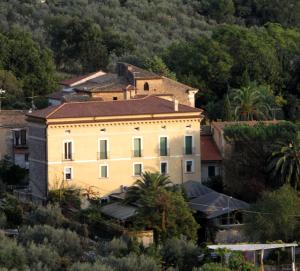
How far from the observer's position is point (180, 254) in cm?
4497

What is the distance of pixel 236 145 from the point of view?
56.3 m

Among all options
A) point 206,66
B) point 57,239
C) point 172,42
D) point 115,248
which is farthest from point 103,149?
point 172,42

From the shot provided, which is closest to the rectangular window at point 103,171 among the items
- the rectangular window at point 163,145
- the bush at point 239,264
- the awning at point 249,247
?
the rectangular window at point 163,145

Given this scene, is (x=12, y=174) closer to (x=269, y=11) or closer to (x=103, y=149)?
(x=103, y=149)

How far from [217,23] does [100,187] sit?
54149mm

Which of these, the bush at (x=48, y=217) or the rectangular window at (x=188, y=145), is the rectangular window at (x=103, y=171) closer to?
the rectangular window at (x=188, y=145)

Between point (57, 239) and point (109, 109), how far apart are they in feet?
37.7

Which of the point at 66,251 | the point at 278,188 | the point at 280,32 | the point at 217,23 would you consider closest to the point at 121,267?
the point at 66,251

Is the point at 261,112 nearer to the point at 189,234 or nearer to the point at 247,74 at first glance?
the point at 247,74

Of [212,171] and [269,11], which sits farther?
[269,11]

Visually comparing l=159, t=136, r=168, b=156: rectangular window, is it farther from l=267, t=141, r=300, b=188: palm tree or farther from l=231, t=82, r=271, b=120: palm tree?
l=231, t=82, r=271, b=120: palm tree

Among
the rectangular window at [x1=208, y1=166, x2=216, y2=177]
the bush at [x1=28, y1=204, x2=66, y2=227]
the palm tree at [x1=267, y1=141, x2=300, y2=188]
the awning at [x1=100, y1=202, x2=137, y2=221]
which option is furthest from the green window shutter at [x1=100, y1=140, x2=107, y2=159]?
the palm tree at [x1=267, y1=141, x2=300, y2=188]

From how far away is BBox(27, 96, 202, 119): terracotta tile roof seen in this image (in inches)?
2213

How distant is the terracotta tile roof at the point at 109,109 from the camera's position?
56.2 meters
